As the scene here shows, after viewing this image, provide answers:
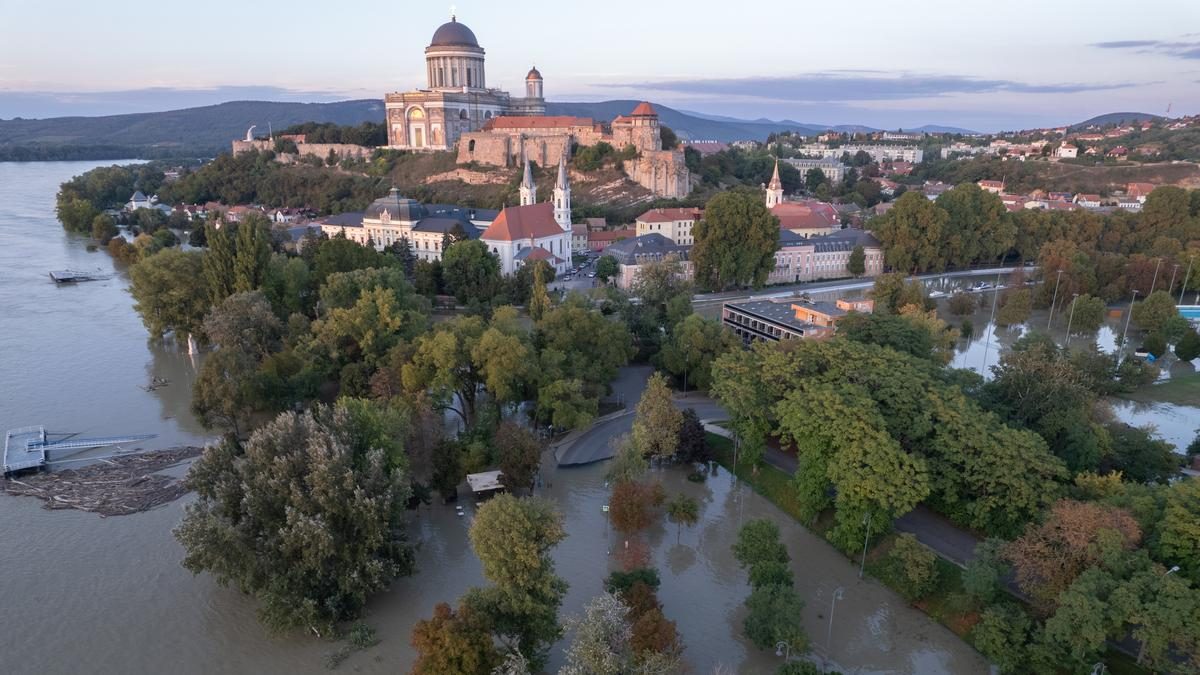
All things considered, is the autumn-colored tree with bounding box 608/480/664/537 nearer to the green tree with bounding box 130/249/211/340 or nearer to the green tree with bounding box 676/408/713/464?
the green tree with bounding box 676/408/713/464

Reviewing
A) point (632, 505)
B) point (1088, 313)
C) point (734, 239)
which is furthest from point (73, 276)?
point (1088, 313)

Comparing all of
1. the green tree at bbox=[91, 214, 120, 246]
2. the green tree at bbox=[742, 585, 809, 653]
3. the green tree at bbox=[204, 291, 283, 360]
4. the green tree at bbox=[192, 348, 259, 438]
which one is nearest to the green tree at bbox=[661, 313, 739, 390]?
the green tree at bbox=[742, 585, 809, 653]

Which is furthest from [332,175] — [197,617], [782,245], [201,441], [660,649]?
[660,649]

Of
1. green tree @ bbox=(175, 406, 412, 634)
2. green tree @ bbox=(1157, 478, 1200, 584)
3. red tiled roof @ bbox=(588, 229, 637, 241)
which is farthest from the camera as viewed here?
red tiled roof @ bbox=(588, 229, 637, 241)

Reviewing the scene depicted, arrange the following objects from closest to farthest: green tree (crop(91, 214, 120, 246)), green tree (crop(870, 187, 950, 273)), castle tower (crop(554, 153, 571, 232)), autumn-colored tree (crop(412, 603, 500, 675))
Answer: autumn-colored tree (crop(412, 603, 500, 675)), green tree (crop(870, 187, 950, 273)), castle tower (crop(554, 153, 571, 232)), green tree (crop(91, 214, 120, 246))

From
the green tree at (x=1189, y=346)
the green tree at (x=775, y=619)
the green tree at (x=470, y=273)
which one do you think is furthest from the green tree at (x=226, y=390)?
the green tree at (x=1189, y=346)

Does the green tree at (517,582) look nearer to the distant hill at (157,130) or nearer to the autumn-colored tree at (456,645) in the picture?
the autumn-colored tree at (456,645)

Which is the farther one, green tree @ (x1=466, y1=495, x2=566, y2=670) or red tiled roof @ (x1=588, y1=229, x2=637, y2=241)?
red tiled roof @ (x1=588, y1=229, x2=637, y2=241)

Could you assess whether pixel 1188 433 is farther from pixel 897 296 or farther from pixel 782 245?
pixel 782 245
